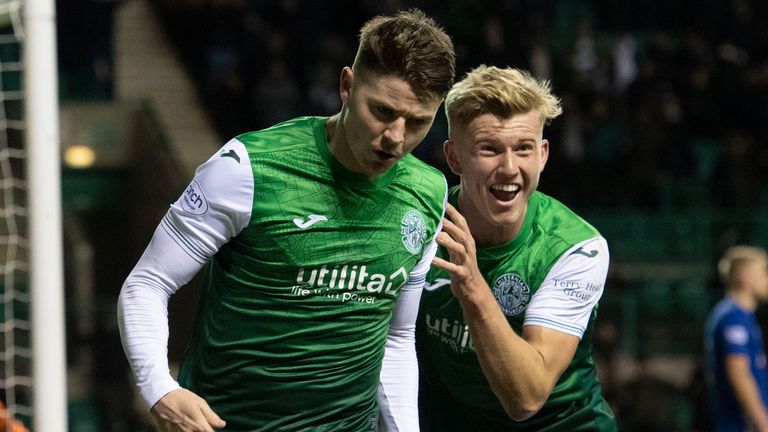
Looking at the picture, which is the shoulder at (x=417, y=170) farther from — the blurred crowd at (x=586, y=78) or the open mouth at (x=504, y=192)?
the blurred crowd at (x=586, y=78)

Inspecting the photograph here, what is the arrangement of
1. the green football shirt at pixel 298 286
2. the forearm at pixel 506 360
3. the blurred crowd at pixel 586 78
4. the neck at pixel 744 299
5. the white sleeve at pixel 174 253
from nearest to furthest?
the white sleeve at pixel 174 253 → the green football shirt at pixel 298 286 → the forearm at pixel 506 360 → the neck at pixel 744 299 → the blurred crowd at pixel 586 78

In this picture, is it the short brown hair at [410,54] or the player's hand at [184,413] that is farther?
the short brown hair at [410,54]

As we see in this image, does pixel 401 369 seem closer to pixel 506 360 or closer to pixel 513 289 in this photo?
pixel 506 360

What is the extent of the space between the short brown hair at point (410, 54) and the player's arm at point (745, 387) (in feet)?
16.9

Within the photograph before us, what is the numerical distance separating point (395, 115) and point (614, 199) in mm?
9293

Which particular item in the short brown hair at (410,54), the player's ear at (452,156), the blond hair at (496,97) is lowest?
the player's ear at (452,156)

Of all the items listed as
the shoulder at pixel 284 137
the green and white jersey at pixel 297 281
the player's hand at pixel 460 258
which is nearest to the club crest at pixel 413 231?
the green and white jersey at pixel 297 281

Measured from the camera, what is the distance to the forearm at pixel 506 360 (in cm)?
372

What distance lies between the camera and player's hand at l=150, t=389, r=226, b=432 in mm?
3227

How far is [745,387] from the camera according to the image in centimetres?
804

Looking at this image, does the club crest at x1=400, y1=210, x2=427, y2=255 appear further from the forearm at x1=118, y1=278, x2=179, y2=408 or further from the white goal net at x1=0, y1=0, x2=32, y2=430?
the white goal net at x1=0, y1=0, x2=32, y2=430

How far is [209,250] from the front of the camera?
346 centimetres

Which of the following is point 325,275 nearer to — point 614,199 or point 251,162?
point 251,162

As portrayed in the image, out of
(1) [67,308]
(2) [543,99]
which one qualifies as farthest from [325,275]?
(1) [67,308]
